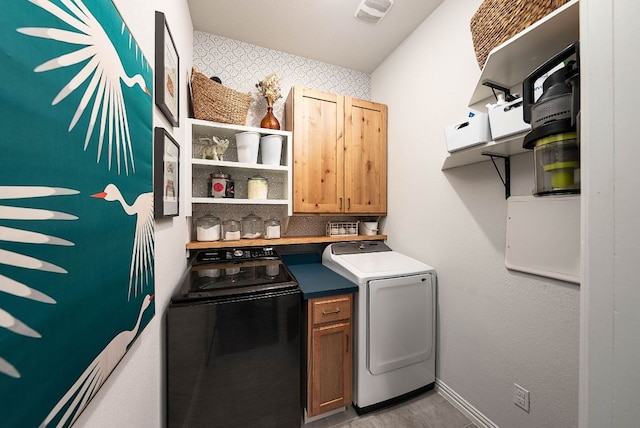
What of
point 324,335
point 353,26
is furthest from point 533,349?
point 353,26

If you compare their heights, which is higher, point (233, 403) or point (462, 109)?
point (462, 109)

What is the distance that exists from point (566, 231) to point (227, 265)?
1998 mm

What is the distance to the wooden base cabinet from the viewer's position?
145 centimetres

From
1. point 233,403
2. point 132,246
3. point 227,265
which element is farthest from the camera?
point 227,265

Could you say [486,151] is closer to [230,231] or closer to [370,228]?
[370,228]

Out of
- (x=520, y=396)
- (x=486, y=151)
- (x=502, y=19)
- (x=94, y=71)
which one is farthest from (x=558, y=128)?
(x=520, y=396)

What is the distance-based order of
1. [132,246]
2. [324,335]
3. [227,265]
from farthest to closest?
[227,265], [324,335], [132,246]

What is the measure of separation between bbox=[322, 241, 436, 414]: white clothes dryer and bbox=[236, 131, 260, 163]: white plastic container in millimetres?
1181

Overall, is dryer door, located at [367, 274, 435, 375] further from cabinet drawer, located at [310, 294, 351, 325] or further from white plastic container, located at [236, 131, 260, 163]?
white plastic container, located at [236, 131, 260, 163]

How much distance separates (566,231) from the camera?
107 cm

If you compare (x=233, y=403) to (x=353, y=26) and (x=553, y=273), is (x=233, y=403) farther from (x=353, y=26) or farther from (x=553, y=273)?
(x=353, y=26)

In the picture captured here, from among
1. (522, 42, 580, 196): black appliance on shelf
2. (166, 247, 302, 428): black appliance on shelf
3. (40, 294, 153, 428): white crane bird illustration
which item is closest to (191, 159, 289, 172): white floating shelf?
(166, 247, 302, 428): black appliance on shelf

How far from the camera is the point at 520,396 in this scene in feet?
4.05

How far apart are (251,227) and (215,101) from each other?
106 cm
